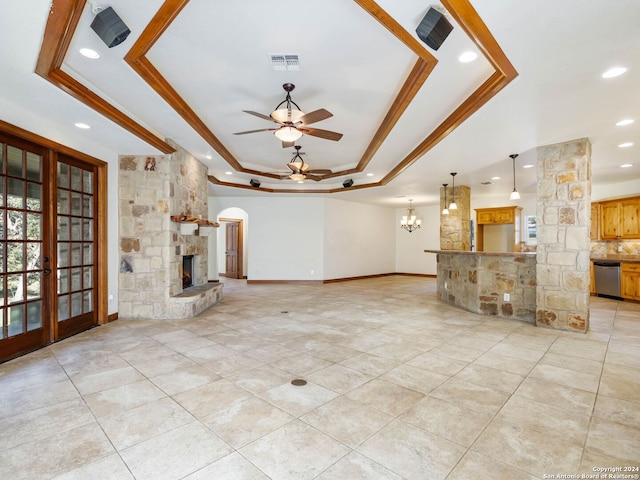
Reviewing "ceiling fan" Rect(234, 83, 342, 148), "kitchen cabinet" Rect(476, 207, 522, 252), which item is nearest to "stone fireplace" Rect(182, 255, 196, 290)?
"ceiling fan" Rect(234, 83, 342, 148)

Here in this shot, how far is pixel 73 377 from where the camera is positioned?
293 centimetres

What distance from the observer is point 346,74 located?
3258 millimetres

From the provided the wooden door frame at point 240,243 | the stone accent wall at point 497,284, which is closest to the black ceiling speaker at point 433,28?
the stone accent wall at point 497,284

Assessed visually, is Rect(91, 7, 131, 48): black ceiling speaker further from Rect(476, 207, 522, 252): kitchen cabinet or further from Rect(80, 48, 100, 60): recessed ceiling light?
Rect(476, 207, 522, 252): kitchen cabinet

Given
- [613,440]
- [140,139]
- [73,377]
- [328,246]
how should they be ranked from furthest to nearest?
[328,246], [140,139], [73,377], [613,440]

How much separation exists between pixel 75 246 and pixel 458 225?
7.58 metres

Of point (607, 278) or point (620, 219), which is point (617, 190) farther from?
point (607, 278)

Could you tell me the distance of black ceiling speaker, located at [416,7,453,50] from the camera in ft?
7.05

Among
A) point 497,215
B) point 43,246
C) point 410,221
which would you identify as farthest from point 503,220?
point 43,246

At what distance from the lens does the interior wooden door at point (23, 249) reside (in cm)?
337

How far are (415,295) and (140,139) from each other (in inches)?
250

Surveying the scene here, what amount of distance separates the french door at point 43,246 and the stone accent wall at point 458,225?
728 centimetres

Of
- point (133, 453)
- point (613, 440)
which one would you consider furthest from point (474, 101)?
point (133, 453)

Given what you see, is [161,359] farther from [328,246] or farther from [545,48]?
[328,246]
